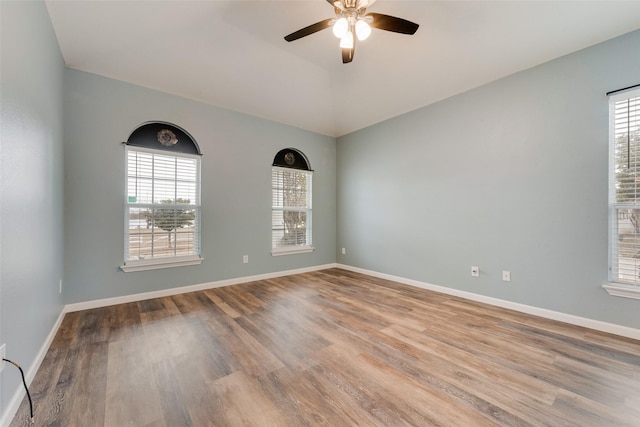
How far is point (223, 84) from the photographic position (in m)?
3.46

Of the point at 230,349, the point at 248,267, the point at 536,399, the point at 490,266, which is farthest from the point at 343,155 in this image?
the point at 536,399

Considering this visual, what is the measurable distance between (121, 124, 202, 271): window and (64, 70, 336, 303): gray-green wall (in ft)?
0.36

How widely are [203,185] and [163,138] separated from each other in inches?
31.4

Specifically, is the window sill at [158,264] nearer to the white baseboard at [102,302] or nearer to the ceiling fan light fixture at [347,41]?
the white baseboard at [102,302]

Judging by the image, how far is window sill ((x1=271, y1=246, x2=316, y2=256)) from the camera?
178 inches

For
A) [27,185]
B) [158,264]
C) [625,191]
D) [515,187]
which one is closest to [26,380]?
[27,185]

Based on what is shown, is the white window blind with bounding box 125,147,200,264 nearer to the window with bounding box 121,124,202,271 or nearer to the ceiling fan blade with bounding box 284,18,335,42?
the window with bounding box 121,124,202,271

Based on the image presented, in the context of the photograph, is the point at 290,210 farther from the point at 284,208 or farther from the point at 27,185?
the point at 27,185

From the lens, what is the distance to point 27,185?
5.47 ft

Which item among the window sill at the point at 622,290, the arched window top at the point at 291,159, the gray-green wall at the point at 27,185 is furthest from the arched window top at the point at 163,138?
the window sill at the point at 622,290

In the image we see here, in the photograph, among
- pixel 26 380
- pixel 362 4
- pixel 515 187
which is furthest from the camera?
pixel 515 187

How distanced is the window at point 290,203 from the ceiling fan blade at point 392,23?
9.32 feet

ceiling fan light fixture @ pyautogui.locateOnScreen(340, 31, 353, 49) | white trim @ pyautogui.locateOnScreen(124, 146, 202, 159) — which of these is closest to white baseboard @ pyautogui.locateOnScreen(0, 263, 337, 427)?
white trim @ pyautogui.locateOnScreen(124, 146, 202, 159)

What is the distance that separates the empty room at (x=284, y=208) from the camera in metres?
1.53
